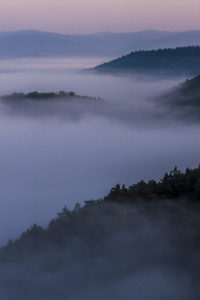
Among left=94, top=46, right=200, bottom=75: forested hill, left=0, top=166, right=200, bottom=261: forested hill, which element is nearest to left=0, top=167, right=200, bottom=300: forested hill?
left=0, top=166, right=200, bottom=261: forested hill

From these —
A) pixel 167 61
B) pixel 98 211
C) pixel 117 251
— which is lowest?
pixel 117 251

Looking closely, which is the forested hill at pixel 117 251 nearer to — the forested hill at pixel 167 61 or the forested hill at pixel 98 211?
the forested hill at pixel 98 211

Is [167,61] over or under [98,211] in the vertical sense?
over

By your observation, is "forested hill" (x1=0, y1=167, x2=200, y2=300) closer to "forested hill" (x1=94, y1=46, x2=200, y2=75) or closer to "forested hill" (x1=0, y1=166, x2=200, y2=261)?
"forested hill" (x1=0, y1=166, x2=200, y2=261)

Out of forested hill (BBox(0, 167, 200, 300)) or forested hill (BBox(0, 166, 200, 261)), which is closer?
forested hill (BBox(0, 167, 200, 300))

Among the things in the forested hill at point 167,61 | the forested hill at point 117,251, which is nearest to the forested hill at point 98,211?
the forested hill at point 117,251

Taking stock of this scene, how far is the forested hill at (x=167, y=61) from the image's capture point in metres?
142

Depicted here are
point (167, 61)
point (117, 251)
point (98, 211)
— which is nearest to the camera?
point (117, 251)

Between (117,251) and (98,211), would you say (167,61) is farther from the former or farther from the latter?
(117,251)

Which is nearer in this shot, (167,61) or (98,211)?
(98,211)

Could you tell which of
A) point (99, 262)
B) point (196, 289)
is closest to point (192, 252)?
point (196, 289)

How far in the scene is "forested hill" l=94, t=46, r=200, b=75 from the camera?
14212cm

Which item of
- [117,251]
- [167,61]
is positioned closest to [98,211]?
[117,251]

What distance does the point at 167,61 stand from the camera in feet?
481
